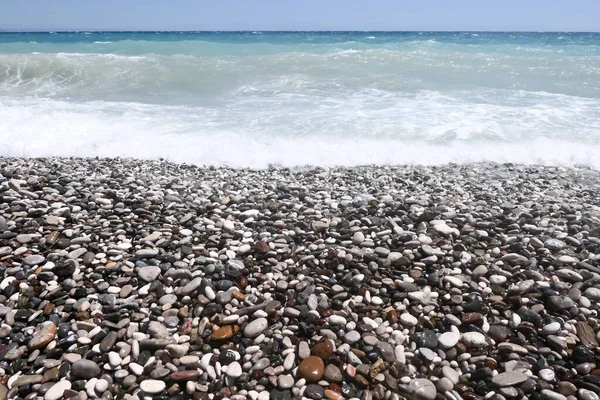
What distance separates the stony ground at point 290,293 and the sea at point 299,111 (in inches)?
91.3

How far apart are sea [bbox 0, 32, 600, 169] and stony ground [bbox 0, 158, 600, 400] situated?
7.61 feet

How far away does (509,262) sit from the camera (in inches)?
137

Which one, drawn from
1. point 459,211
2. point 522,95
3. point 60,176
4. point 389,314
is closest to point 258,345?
point 389,314

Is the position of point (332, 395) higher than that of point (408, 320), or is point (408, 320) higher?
point (408, 320)

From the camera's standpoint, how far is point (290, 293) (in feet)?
10.2

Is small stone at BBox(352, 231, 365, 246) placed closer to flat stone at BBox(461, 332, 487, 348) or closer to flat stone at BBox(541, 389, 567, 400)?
flat stone at BBox(461, 332, 487, 348)

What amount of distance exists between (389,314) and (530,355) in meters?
0.92

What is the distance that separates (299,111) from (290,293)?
23.6 feet

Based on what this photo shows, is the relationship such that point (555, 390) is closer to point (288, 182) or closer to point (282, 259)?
point (282, 259)

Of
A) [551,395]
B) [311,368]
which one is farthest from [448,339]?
[311,368]

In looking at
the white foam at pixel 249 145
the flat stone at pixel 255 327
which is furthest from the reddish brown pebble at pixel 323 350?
the white foam at pixel 249 145

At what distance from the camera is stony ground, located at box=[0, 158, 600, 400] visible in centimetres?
245

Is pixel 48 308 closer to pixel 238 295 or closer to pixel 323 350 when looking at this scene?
pixel 238 295

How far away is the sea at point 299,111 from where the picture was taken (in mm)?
7008
